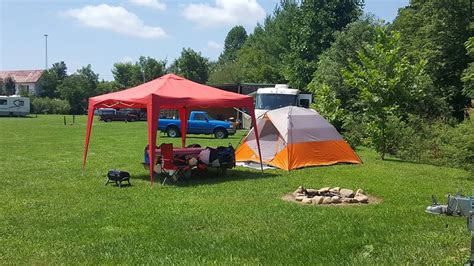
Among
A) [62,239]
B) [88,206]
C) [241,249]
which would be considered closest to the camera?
[241,249]

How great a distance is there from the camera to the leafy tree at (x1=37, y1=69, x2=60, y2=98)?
80.6m

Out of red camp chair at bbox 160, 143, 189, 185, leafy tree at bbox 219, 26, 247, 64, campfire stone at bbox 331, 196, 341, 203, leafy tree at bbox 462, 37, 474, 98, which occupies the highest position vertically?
leafy tree at bbox 219, 26, 247, 64

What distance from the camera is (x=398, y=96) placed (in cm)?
1745

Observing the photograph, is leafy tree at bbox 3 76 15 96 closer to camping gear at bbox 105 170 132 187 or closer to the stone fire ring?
camping gear at bbox 105 170 132 187

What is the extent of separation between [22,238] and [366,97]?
13.1 metres

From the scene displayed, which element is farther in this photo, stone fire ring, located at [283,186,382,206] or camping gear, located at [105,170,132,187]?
camping gear, located at [105,170,132,187]

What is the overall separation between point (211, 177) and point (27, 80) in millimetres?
83746

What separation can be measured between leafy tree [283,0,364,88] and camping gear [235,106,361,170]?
81.3ft

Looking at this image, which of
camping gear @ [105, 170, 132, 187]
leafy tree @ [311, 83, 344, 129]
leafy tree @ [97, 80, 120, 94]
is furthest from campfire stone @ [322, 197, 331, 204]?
leafy tree @ [97, 80, 120, 94]

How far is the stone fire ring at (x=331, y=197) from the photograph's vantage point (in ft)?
28.8

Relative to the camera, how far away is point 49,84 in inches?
3191

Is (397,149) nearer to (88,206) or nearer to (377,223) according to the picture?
(377,223)

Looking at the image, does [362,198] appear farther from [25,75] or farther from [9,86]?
[25,75]

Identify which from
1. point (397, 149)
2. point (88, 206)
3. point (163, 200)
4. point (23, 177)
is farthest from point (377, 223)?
point (397, 149)
